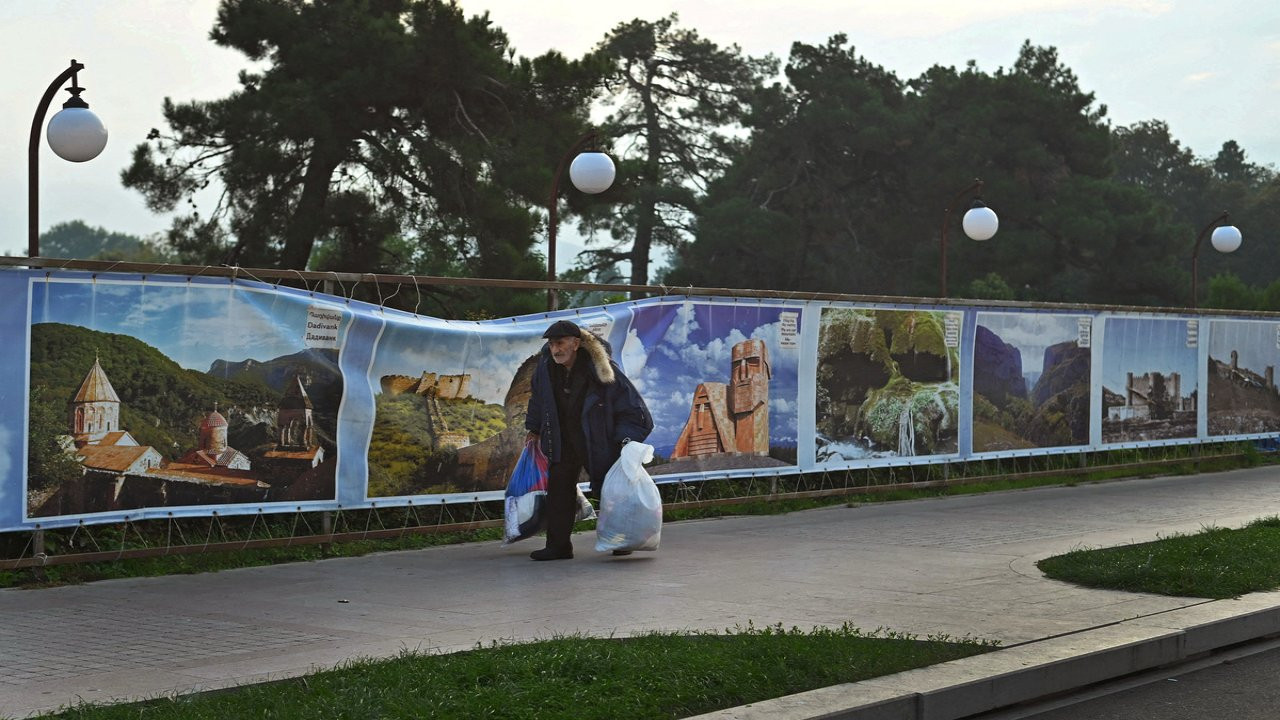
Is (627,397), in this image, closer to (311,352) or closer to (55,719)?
(311,352)

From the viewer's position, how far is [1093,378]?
18375 mm

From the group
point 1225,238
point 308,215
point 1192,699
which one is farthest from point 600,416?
point 308,215

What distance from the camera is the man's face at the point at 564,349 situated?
11.0m

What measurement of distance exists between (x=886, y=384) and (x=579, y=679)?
9.86 metres

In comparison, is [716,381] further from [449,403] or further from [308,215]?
[308,215]

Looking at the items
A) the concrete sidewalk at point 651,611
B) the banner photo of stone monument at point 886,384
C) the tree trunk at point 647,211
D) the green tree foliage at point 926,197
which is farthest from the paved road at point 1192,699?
the tree trunk at point 647,211

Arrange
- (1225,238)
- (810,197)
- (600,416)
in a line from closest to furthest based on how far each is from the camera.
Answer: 1. (600,416)
2. (1225,238)
3. (810,197)

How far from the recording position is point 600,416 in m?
11.0

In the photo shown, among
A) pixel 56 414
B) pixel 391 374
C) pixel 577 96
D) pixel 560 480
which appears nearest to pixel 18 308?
pixel 56 414

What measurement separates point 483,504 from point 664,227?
162 feet

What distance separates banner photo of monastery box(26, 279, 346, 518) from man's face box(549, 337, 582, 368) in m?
1.63

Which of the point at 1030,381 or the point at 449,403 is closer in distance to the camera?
the point at 449,403

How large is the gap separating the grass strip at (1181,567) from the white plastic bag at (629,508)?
2829 millimetres

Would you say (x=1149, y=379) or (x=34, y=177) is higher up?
(x=34, y=177)
